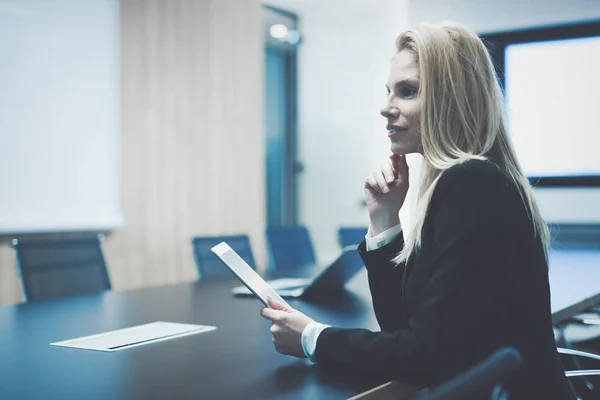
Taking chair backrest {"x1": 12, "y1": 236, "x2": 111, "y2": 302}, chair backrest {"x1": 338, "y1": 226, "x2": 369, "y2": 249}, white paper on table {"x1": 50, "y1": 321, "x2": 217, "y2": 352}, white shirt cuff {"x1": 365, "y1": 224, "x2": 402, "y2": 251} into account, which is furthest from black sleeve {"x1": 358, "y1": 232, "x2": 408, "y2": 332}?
chair backrest {"x1": 338, "y1": 226, "x2": 369, "y2": 249}

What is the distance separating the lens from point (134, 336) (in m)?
1.70

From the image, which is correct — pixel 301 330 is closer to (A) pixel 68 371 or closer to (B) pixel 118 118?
(A) pixel 68 371

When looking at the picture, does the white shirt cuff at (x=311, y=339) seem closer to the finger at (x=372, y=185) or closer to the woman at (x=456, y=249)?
the woman at (x=456, y=249)

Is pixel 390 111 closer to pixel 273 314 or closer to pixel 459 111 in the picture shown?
pixel 459 111

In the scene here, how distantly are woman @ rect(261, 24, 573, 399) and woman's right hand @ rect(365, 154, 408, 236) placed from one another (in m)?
0.16

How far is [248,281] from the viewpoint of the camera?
60.7 inches

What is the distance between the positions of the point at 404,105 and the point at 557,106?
3398mm

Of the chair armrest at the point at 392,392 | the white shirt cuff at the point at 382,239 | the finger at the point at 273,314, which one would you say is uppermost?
the white shirt cuff at the point at 382,239

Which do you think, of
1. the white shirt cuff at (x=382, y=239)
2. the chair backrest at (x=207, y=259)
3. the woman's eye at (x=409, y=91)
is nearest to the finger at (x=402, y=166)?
the white shirt cuff at (x=382, y=239)

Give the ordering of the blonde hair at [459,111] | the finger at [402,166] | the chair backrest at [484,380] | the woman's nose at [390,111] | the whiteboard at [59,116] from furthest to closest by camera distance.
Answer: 1. the whiteboard at [59,116]
2. the finger at [402,166]
3. the woman's nose at [390,111]
4. the blonde hair at [459,111]
5. the chair backrest at [484,380]

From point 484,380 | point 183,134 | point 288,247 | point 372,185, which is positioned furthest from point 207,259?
point 484,380

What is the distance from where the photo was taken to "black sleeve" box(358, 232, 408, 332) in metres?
1.59

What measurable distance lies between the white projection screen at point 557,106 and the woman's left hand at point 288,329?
344 cm

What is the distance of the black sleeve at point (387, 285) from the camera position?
5.21 ft
